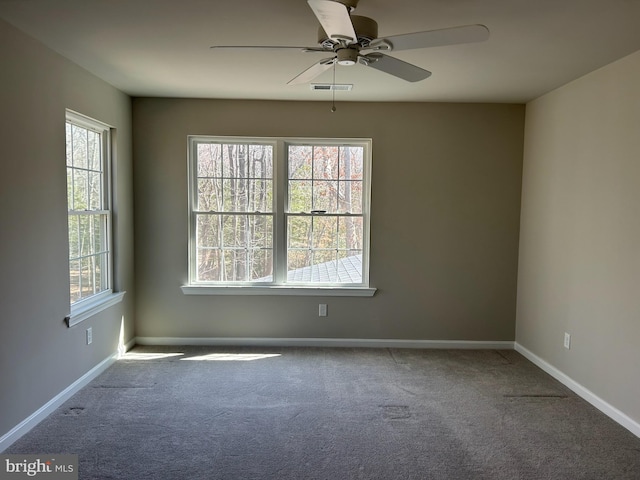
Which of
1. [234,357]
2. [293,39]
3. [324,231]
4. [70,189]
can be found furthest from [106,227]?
[293,39]

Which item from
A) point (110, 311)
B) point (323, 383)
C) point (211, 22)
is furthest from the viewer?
point (110, 311)

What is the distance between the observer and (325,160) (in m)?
4.17

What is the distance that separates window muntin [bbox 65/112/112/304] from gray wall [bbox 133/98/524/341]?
44 centimetres

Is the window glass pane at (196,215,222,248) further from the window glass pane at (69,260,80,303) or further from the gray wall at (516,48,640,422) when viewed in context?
the gray wall at (516,48,640,422)

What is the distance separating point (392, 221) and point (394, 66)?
209 cm

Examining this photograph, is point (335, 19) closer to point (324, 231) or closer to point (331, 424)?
point (331, 424)

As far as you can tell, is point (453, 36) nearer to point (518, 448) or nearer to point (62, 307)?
point (518, 448)

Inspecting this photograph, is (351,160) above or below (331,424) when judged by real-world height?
above

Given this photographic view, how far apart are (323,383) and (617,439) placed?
195 cm

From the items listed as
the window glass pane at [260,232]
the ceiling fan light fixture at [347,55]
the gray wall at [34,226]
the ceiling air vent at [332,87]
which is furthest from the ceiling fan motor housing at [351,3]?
the window glass pane at [260,232]

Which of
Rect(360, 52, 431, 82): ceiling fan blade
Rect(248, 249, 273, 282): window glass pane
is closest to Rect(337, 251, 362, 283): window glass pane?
Rect(248, 249, 273, 282): window glass pane

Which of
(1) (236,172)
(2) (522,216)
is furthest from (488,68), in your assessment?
(1) (236,172)

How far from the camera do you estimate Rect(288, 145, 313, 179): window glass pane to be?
4160mm

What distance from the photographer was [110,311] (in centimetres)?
366
